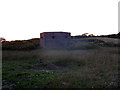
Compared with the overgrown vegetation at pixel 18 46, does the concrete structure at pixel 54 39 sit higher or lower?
higher

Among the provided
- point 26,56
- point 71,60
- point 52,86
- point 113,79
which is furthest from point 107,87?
point 26,56

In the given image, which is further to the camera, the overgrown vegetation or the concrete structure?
the concrete structure

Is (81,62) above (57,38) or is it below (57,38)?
below

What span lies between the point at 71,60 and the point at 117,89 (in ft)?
19.4

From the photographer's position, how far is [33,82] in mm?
4926

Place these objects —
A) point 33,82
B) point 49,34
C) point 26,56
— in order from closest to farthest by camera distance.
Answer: point 33,82 → point 26,56 → point 49,34

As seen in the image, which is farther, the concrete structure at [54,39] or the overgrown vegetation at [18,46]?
the concrete structure at [54,39]

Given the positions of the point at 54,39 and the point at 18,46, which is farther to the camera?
the point at 54,39

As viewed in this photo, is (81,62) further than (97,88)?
Yes

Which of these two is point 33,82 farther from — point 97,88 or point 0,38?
point 0,38

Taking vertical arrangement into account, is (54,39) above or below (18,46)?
above

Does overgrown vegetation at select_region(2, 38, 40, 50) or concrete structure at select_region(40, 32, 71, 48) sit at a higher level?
concrete structure at select_region(40, 32, 71, 48)

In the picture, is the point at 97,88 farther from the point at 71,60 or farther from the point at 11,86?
the point at 71,60

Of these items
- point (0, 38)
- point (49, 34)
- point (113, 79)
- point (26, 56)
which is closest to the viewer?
point (113, 79)
